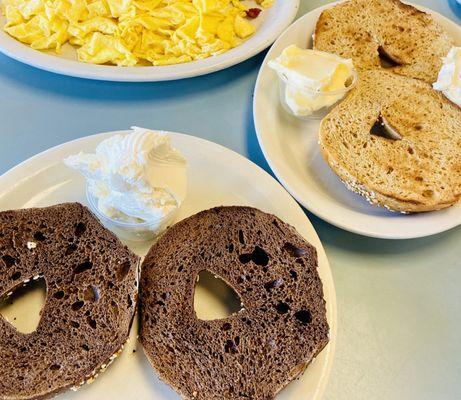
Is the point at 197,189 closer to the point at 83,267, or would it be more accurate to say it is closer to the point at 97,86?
the point at 83,267

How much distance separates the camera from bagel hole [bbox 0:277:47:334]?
126cm

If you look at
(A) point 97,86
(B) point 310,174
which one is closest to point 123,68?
(A) point 97,86

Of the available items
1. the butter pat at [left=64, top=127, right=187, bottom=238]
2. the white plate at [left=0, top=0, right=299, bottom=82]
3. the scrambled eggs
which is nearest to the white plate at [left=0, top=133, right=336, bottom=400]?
the butter pat at [left=64, top=127, right=187, bottom=238]

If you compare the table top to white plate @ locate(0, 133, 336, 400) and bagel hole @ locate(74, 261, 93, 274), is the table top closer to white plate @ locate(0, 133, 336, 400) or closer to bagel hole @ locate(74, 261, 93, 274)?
white plate @ locate(0, 133, 336, 400)

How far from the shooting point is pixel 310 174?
1682 mm

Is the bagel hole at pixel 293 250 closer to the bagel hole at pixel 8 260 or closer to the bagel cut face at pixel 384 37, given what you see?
the bagel hole at pixel 8 260

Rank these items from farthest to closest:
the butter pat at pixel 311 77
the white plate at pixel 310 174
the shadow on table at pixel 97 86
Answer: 1. the shadow on table at pixel 97 86
2. the butter pat at pixel 311 77
3. the white plate at pixel 310 174

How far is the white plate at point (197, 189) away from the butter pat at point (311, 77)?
0.34 m

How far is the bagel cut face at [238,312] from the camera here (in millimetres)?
1175

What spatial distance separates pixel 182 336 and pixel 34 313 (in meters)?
0.43

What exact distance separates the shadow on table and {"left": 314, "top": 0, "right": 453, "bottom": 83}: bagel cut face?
1.60 feet

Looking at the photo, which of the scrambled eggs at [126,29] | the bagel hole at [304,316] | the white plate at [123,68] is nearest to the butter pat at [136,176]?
the bagel hole at [304,316]

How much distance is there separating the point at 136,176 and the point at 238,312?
1.51 feet

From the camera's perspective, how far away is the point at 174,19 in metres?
1.92
